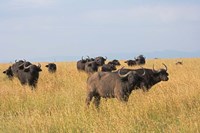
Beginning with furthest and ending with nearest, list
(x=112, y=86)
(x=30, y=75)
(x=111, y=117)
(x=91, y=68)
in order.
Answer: (x=91, y=68)
(x=30, y=75)
(x=112, y=86)
(x=111, y=117)

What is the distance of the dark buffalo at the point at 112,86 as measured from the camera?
1170 cm

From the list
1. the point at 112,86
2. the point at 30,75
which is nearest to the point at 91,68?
the point at 30,75

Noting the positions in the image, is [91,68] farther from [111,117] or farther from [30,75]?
[111,117]

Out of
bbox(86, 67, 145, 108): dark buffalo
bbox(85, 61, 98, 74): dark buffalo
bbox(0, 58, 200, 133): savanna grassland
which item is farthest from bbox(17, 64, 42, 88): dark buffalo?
bbox(86, 67, 145, 108): dark buffalo

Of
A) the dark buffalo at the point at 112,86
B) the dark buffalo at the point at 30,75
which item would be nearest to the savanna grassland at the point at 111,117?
the dark buffalo at the point at 112,86

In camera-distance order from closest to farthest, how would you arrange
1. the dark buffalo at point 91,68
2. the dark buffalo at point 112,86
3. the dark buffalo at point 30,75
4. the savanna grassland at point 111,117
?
the savanna grassland at point 111,117, the dark buffalo at point 112,86, the dark buffalo at point 30,75, the dark buffalo at point 91,68

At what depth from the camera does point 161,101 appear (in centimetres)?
1086

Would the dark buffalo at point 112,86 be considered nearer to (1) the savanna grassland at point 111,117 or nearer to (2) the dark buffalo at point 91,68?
(1) the savanna grassland at point 111,117

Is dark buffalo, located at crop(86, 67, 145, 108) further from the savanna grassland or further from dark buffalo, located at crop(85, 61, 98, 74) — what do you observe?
dark buffalo, located at crop(85, 61, 98, 74)

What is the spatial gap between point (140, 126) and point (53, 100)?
5.30m

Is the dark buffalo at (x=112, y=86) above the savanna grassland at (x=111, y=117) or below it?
above

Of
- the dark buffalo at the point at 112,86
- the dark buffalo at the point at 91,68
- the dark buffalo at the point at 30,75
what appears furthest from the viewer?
the dark buffalo at the point at 91,68

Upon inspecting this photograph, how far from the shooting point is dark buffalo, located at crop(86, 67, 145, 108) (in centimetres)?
1170

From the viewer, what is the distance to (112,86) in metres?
11.9
